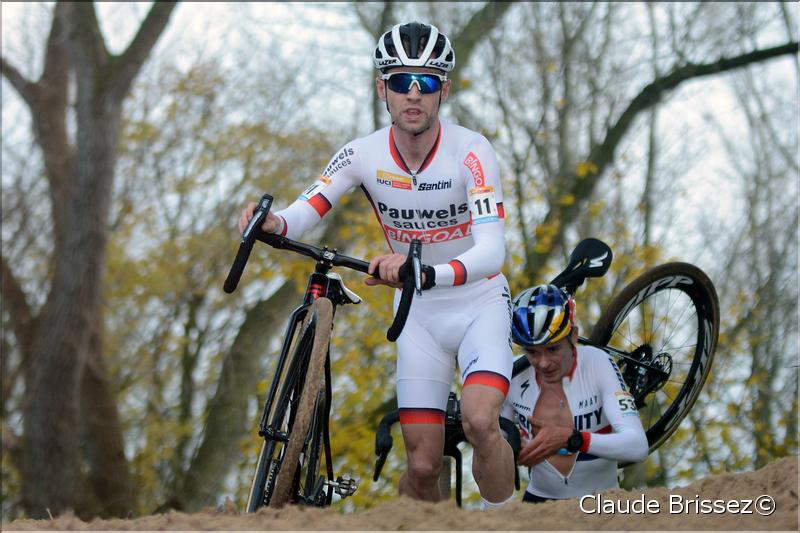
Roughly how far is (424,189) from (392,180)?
0.18 metres

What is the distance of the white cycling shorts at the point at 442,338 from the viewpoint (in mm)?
5707

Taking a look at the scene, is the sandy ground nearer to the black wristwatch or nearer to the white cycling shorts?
the black wristwatch

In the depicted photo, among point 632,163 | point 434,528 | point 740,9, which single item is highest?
point 740,9

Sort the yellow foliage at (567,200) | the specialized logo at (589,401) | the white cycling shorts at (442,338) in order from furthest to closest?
the yellow foliage at (567,200)
the specialized logo at (589,401)
the white cycling shorts at (442,338)

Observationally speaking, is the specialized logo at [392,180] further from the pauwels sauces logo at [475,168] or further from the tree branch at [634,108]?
the tree branch at [634,108]

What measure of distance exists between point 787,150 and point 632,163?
30.7 feet

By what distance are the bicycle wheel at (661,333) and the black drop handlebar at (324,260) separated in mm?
2247

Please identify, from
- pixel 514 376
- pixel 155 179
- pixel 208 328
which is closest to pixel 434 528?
pixel 514 376

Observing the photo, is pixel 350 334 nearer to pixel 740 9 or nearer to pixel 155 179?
pixel 740 9

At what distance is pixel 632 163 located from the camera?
595 inches

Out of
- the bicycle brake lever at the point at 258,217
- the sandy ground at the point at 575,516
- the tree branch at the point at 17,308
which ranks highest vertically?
the tree branch at the point at 17,308

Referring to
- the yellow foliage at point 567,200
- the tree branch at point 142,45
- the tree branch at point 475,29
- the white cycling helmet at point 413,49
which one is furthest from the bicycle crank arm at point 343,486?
the tree branch at point 142,45

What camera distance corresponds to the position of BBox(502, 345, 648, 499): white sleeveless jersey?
20.3ft

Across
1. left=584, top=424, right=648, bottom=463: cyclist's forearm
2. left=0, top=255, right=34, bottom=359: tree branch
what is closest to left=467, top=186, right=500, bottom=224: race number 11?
left=584, top=424, right=648, bottom=463: cyclist's forearm
